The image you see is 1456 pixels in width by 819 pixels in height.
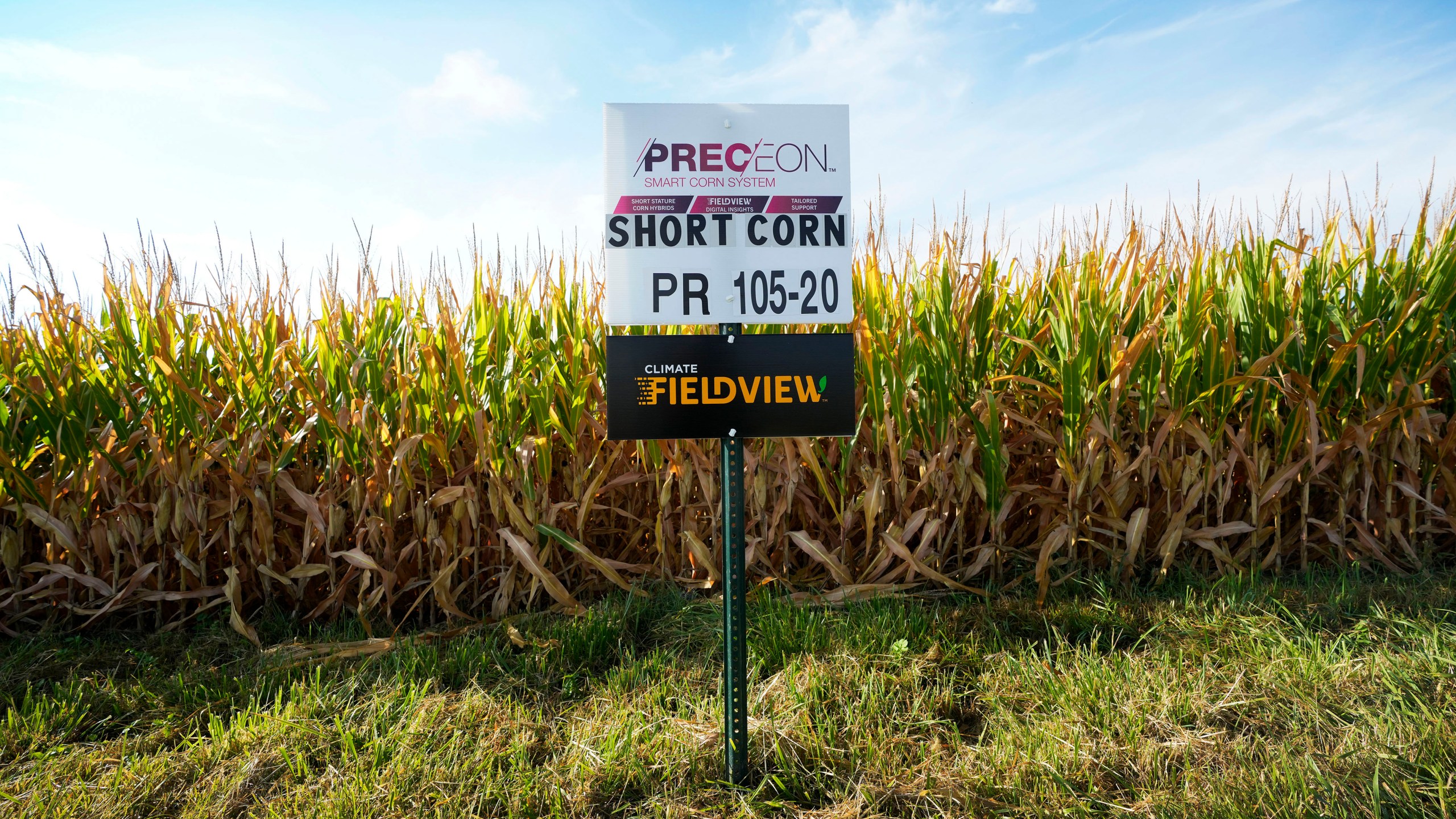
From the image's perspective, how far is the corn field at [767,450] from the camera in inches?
128

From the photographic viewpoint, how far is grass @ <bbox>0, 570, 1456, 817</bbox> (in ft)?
7.07

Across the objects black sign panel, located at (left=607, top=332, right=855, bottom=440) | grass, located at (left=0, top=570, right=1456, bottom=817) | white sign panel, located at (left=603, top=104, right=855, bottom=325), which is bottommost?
grass, located at (left=0, top=570, right=1456, bottom=817)

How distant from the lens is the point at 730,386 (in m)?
2.15

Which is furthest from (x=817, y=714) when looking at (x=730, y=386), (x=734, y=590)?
(x=730, y=386)

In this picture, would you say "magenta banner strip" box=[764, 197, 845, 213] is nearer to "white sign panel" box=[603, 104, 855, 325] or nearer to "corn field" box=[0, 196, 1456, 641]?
"white sign panel" box=[603, 104, 855, 325]

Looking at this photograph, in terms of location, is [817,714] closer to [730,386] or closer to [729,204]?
[730,386]

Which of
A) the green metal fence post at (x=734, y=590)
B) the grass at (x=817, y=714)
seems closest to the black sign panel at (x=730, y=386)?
the green metal fence post at (x=734, y=590)

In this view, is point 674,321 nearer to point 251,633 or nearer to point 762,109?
point 762,109

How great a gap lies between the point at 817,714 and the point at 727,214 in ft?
5.20

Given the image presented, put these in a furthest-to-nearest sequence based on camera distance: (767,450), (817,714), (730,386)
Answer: (767,450) < (817,714) < (730,386)

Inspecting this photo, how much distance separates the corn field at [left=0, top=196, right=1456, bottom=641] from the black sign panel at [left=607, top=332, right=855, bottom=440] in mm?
1019

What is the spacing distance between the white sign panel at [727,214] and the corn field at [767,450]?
3.64 ft

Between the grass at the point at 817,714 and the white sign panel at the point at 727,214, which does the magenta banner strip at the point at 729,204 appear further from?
the grass at the point at 817,714

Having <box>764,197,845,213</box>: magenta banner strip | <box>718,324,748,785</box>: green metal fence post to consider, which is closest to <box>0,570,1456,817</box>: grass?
<box>718,324,748,785</box>: green metal fence post
